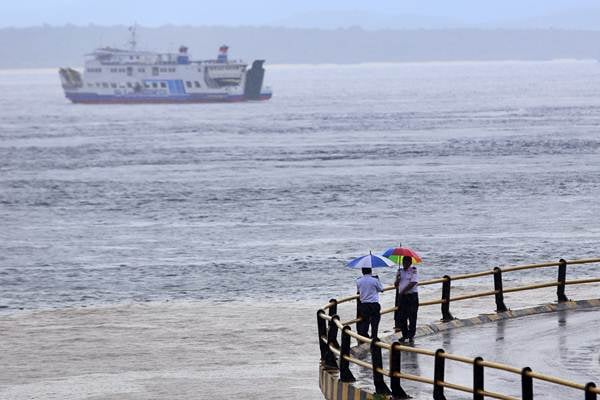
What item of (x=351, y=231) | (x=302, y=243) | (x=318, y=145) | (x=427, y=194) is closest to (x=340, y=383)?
(x=302, y=243)

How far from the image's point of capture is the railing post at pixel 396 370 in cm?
1780

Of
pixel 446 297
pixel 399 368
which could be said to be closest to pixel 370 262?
pixel 446 297

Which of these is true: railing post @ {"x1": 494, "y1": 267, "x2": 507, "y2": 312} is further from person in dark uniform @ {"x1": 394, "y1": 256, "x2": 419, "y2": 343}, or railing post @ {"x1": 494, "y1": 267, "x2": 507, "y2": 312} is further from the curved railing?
person in dark uniform @ {"x1": 394, "y1": 256, "x2": 419, "y2": 343}

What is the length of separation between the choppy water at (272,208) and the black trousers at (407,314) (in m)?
16.0

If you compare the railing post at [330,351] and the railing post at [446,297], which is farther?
the railing post at [446,297]

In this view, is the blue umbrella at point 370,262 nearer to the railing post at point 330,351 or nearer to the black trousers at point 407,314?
the black trousers at point 407,314

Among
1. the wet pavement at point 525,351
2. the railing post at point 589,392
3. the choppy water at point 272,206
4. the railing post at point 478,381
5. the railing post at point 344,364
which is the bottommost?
the choppy water at point 272,206

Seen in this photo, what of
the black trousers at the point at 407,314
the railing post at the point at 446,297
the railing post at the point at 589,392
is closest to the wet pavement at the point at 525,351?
the black trousers at the point at 407,314

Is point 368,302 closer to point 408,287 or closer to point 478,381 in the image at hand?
point 408,287

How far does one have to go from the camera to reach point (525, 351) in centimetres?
2122

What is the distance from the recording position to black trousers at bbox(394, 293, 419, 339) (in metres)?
22.8

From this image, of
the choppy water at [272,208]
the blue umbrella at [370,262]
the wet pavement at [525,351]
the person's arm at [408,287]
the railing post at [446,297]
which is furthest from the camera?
the choppy water at [272,208]

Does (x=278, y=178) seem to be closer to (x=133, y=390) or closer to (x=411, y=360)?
(x=133, y=390)

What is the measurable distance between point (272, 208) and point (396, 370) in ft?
186
